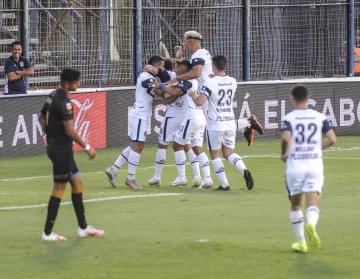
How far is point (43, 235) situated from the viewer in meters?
12.5

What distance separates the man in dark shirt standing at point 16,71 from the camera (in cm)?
2283

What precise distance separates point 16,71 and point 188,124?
641cm

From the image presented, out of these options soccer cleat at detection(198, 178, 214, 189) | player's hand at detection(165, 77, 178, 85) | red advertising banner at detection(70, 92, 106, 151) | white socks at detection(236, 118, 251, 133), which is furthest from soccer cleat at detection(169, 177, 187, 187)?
red advertising banner at detection(70, 92, 106, 151)

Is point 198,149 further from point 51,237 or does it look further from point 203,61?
point 51,237

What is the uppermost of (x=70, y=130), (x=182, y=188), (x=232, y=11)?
(x=232, y=11)

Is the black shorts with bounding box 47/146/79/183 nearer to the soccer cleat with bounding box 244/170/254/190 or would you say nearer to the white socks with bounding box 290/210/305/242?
the white socks with bounding box 290/210/305/242

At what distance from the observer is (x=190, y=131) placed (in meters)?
17.7

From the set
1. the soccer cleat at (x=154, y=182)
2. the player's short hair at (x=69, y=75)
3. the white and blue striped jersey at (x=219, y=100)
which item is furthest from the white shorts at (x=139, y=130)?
the player's short hair at (x=69, y=75)

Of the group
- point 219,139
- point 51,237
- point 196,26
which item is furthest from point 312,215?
point 196,26

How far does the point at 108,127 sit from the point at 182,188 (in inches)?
252

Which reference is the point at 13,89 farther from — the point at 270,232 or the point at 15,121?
the point at 270,232

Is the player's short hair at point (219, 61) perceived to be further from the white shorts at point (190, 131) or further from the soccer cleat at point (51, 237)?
the soccer cleat at point (51, 237)


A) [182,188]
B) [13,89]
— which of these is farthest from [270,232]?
[13,89]

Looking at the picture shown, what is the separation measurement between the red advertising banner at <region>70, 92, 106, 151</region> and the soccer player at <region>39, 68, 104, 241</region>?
10.4m
